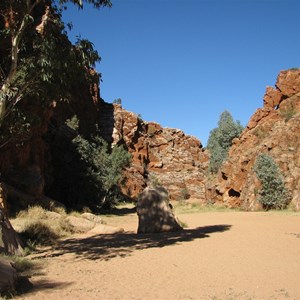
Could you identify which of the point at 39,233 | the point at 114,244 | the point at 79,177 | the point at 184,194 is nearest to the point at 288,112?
the point at 79,177

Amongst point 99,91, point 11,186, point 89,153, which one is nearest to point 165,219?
point 11,186

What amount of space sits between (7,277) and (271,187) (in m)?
22.4

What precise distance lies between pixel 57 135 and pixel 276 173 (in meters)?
17.5

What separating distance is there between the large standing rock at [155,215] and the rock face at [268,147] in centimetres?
1179

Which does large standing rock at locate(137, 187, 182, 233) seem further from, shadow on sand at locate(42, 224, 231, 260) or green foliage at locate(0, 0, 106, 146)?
green foliage at locate(0, 0, 106, 146)

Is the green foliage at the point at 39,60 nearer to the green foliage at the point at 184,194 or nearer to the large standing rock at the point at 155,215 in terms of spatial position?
the large standing rock at the point at 155,215

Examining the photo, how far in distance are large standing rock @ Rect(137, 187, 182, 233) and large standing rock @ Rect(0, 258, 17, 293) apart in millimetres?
9375

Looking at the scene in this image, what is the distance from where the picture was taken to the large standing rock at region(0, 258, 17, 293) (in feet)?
18.7

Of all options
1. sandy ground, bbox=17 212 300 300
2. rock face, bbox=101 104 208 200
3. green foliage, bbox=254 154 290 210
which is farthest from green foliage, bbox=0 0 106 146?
A: rock face, bbox=101 104 208 200

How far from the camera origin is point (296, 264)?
27.3 feet

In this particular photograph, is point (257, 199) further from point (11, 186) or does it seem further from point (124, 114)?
point (124, 114)

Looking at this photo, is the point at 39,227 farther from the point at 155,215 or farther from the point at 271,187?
the point at 271,187

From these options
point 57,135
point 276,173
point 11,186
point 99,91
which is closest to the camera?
point 11,186

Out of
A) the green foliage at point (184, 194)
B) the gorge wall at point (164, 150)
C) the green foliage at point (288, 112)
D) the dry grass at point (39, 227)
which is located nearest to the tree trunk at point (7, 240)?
the dry grass at point (39, 227)
